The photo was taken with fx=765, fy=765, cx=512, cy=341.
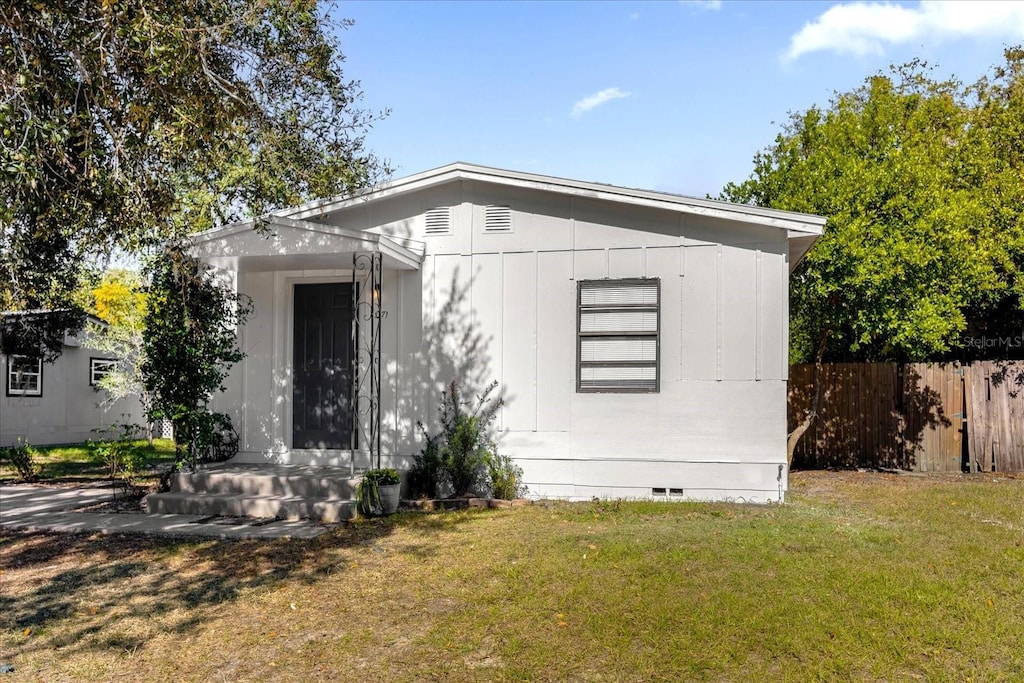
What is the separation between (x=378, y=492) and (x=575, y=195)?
404 centimetres

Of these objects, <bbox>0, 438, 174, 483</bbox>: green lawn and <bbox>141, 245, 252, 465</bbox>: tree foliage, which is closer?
<bbox>141, 245, 252, 465</bbox>: tree foliage

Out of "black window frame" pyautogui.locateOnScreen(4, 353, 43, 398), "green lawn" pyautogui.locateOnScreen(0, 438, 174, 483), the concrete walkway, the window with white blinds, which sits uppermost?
the window with white blinds

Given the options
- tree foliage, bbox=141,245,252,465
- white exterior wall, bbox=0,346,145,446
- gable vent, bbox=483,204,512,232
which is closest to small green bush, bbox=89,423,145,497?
tree foliage, bbox=141,245,252,465

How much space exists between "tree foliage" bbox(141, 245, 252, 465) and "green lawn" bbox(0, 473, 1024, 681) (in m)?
1.74

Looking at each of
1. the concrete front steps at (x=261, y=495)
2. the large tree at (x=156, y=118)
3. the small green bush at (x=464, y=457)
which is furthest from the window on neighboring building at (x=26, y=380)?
the small green bush at (x=464, y=457)

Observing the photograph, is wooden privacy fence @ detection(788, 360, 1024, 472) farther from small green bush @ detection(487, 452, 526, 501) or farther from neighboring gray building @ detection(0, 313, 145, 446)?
neighboring gray building @ detection(0, 313, 145, 446)

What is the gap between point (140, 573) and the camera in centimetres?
596

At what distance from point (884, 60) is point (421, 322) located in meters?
16.8

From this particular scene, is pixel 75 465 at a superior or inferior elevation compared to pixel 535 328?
inferior

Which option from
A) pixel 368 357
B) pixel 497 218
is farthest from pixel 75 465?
pixel 497 218

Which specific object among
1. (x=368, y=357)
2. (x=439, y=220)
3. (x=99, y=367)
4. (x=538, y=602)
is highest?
(x=439, y=220)

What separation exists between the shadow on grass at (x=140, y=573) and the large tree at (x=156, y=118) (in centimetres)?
267

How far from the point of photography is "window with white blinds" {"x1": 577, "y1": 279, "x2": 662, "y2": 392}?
890 cm

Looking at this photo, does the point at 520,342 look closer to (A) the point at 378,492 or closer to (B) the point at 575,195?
(B) the point at 575,195
